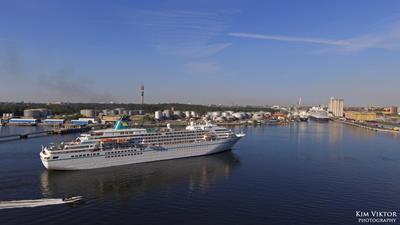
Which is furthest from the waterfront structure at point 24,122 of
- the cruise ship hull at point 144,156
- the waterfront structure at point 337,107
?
the waterfront structure at point 337,107

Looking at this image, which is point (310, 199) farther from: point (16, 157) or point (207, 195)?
point (16, 157)

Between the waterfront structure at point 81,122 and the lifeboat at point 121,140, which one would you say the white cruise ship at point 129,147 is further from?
the waterfront structure at point 81,122

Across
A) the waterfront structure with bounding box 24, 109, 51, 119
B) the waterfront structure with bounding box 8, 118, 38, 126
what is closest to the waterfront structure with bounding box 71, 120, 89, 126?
the waterfront structure with bounding box 8, 118, 38, 126

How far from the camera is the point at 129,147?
19.0 m

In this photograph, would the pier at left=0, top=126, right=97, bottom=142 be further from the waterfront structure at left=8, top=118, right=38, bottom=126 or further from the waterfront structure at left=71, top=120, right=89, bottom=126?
the waterfront structure at left=8, top=118, right=38, bottom=126

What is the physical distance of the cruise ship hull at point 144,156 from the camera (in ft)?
55.4

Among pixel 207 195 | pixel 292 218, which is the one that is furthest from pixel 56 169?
pixel 292 218

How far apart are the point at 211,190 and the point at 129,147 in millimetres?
6918

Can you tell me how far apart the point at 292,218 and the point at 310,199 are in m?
2.10

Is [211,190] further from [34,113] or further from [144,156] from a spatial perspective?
[34,113]

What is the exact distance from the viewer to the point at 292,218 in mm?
10539

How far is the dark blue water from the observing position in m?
10.6

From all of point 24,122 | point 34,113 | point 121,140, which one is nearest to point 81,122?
point 24,122

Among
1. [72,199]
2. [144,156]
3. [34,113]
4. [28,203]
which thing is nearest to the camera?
[28,203]
